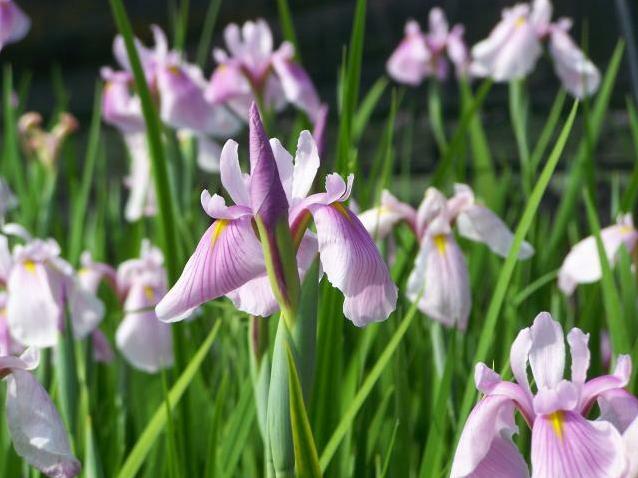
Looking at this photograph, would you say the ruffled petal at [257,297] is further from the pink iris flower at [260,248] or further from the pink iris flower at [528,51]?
the pink iris flower at [528,51]

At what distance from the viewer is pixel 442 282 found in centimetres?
127

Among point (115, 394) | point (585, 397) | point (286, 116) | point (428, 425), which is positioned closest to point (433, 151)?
point (286, 116)

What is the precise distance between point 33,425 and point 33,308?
1.72 ft

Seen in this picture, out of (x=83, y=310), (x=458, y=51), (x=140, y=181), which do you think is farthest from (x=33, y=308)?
(x=458, y=51)

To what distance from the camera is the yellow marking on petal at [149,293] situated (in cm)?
171

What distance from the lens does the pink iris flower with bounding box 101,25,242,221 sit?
Answer: 2.03m

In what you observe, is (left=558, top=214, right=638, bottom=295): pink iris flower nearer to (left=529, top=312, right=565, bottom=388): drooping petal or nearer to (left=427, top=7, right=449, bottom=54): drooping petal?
(left=529, top=312, right=565, bottom=388): drooping petal

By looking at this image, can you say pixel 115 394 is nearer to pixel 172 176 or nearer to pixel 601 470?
pixel 172 176

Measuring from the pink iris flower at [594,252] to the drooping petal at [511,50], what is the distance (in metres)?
0.75

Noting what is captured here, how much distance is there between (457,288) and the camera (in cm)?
127

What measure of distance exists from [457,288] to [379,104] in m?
2.41

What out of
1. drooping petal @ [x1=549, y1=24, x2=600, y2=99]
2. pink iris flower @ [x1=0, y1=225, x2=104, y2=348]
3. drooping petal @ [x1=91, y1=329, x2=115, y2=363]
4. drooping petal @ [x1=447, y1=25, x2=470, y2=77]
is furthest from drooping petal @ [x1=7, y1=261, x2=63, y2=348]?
drooping petal @ [x1=447, y1=25, x2=470, y2=77]

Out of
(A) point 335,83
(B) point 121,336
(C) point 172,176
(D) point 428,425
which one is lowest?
(D) point 428,425

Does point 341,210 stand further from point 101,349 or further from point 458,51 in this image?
point 458,51
